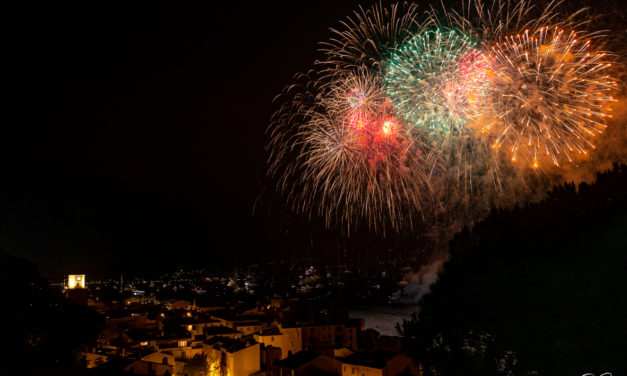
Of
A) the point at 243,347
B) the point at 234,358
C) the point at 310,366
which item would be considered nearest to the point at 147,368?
the point at 234,358

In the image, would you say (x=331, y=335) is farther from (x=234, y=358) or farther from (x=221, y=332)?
(x=234, y=358)

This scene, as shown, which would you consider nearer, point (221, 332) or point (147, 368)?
point (147, 368)

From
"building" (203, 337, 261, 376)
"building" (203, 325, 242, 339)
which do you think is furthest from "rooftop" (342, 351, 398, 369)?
"building" (203, 325, 242, 339)

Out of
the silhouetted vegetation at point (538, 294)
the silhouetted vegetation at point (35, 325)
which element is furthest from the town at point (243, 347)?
the silhouetted vegetation at point (538, 294)

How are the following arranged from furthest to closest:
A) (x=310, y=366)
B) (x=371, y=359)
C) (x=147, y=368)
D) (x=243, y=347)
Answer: (x=243, y=347) < (x=310, y=366) < (x=147, y=368) < (x=371, y=359)

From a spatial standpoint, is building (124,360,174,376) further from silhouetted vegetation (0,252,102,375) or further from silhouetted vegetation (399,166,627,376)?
silhouetted vegetation (399,166,627,376)

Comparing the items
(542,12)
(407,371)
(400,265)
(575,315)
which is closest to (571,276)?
(575,315)

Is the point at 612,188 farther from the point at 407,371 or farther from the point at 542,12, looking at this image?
the point at 407,371

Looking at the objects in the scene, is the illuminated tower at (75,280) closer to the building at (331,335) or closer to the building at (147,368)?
the building at (331,335)
